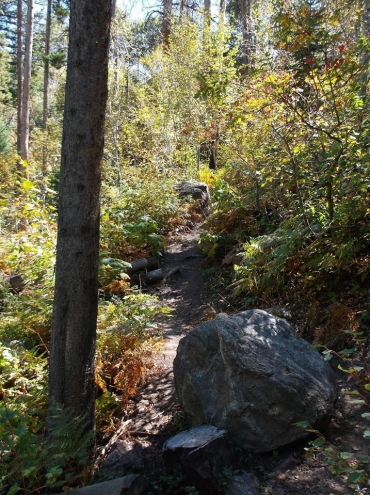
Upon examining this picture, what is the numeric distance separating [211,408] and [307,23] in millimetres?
4922

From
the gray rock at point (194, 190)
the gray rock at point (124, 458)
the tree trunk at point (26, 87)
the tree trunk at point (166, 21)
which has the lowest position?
the gray rock at point (124, 458)

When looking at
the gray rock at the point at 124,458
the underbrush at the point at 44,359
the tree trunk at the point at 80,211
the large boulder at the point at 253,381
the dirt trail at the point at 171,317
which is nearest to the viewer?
the underbrush at the point at 44,359

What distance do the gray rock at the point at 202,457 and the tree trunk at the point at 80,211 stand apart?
2.57 ft

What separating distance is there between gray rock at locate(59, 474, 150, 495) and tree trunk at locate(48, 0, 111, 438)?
0.52 metres

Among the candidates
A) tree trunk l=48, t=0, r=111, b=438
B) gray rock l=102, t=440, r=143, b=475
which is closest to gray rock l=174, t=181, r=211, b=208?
gray rock l=102, t=440, r=143, b=475

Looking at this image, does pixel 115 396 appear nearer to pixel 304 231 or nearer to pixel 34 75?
pixel 304 231

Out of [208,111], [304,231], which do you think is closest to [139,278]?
[304,231]

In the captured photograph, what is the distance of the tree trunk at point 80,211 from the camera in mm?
3074

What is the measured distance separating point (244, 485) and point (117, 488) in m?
0.95

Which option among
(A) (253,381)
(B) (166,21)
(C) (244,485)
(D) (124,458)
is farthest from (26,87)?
(C) (244,485)

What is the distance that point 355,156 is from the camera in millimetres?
5211

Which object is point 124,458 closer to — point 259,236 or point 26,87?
point 259,236

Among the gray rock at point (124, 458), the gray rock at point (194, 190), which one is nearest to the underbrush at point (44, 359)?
the gray rock at point (124, 458)

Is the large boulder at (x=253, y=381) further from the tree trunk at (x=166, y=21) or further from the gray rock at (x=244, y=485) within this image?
the tree trunk at (x=166, y=21)
